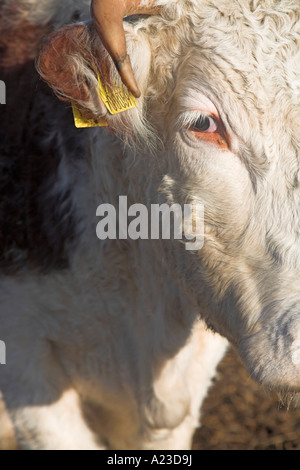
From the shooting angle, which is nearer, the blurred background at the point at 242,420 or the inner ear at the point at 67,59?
the inner ear at the point at 67,59

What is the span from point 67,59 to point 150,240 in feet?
2.54

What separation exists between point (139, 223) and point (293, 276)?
778 millimetres

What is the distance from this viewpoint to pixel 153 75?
1.95m

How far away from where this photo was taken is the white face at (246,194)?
1.67 metres

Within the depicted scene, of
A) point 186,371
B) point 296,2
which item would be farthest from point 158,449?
point 296,2

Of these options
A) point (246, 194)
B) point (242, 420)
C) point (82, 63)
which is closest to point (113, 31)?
point (82, 63)

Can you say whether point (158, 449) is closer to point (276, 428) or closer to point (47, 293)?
point (47, 293)

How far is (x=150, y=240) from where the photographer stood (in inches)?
91.7
